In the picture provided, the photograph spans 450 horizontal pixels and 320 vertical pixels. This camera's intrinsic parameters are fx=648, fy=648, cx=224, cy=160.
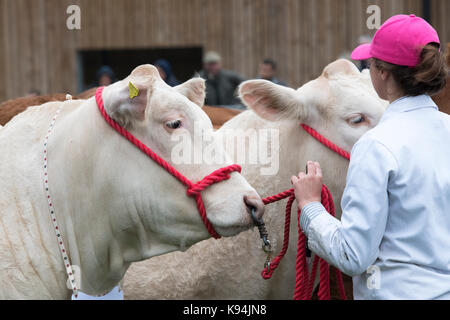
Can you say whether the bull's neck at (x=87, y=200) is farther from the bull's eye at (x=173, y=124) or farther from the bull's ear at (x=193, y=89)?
the bull's ear at (x=193, y=89)

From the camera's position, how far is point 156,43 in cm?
1238

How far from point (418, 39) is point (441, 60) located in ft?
0.39

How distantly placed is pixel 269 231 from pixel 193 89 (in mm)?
878

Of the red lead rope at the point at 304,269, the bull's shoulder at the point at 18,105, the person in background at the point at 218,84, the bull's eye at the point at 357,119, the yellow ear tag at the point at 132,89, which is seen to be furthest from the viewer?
the person in background at the point at 218,84

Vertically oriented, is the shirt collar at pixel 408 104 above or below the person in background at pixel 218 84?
above

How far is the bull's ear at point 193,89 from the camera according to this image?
2.80 m

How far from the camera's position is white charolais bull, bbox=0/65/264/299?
2.46 meters

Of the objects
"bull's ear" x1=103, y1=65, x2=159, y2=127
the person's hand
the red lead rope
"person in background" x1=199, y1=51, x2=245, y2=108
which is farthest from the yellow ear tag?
"person in background" x1=199, y1=51, x2=245, y2=108

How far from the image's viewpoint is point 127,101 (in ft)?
7.98

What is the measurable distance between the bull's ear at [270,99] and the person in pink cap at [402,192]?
3.10 ft

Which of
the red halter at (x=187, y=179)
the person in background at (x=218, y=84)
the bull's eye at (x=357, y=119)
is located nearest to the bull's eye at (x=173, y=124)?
the red halter at (x=187, y=179)

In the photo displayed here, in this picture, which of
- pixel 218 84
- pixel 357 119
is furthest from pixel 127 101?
pixel 218 84

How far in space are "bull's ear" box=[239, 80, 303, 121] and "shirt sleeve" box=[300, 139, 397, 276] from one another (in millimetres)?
1039

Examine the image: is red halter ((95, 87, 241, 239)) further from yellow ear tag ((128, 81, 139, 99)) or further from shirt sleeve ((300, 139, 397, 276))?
shirt sleeve ((300, 139, 397, 276))
